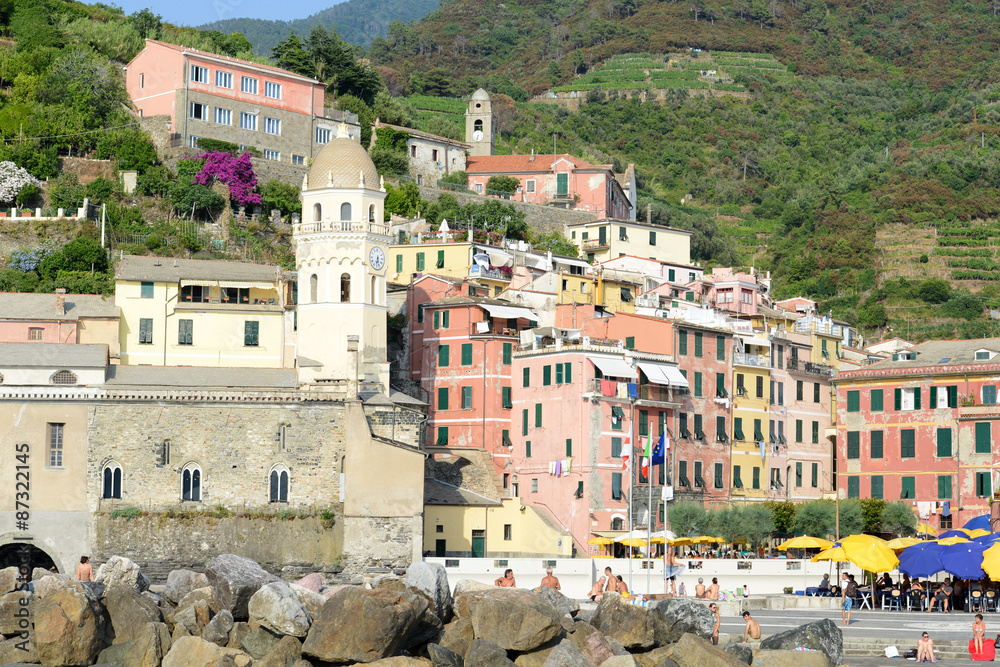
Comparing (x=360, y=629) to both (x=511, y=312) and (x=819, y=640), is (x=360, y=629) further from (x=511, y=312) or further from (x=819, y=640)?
(x=511, y=312)

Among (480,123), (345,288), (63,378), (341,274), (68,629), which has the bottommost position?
(68,629)

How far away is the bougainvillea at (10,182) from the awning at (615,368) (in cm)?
3000

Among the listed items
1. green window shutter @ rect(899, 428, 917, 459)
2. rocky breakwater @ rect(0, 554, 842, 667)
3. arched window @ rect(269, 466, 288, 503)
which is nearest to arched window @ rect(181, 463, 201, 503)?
arched window @ rect(269, 466, 288, 503)

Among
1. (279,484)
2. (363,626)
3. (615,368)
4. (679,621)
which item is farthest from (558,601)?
(615,368)

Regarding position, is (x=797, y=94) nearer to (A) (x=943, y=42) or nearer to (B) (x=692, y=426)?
(A) (x=943, y=42)

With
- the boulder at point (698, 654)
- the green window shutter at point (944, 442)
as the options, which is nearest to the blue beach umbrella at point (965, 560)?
the boulder at point (698, 654)

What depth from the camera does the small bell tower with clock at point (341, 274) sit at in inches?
2216

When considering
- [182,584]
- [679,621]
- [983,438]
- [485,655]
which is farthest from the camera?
[983,438]

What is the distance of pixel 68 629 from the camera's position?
33.2 meters

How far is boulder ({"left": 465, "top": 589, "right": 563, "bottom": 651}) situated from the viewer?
32562mm

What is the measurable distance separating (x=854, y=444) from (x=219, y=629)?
119 ft

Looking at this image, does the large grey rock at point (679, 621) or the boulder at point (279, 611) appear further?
the large grey rock at point (679, 621)

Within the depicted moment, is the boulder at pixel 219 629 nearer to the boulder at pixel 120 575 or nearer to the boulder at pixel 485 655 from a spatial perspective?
the boulder at pixel 120 575

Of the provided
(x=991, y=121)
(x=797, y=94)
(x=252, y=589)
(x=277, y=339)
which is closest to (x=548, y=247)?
(x=277, y=339)
